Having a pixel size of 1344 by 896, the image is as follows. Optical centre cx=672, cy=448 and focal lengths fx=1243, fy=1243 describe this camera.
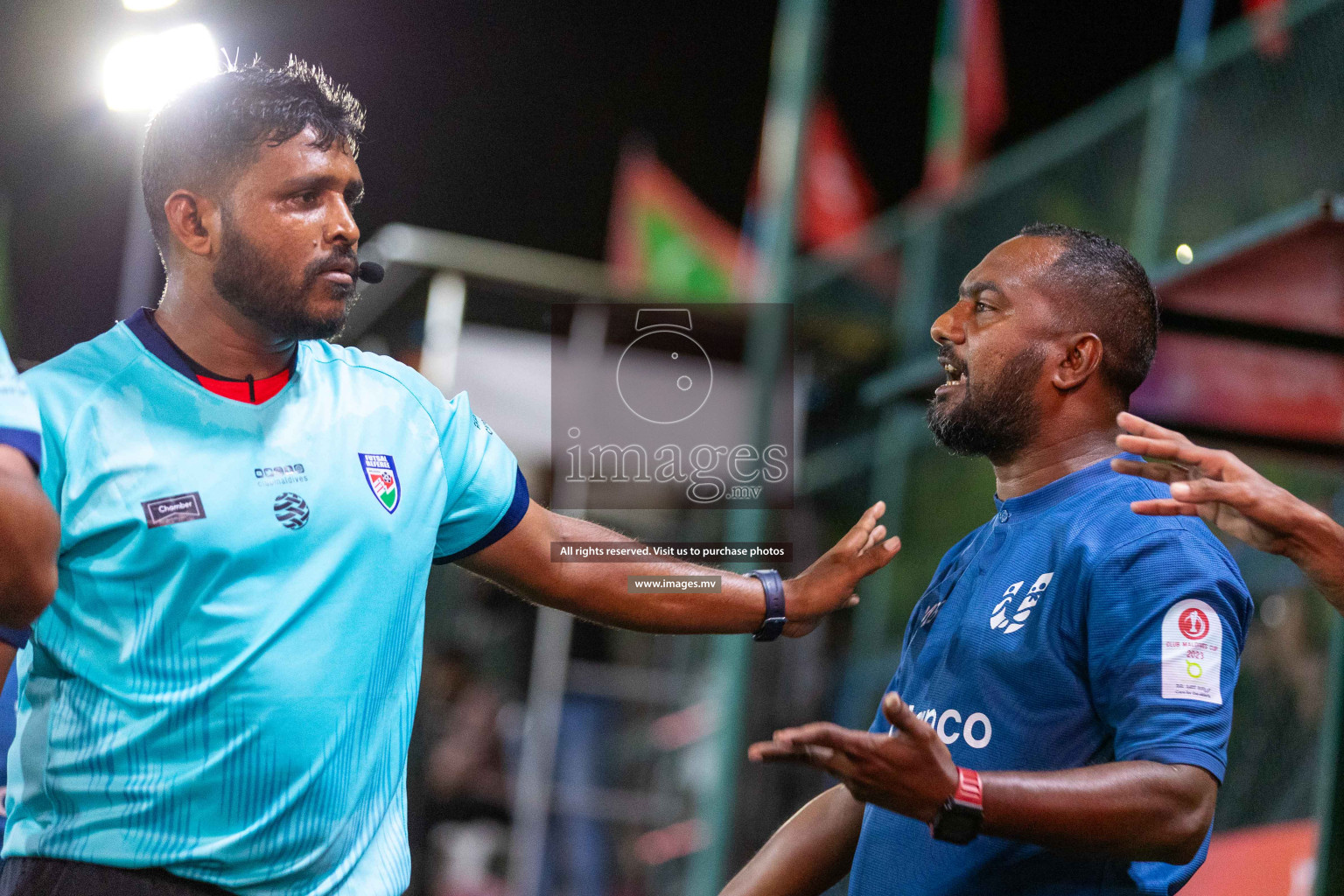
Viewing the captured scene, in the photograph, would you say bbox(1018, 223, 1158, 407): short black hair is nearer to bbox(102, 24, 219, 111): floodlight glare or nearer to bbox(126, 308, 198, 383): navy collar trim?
bbox(126, 308, 198, 383): navy collar trim

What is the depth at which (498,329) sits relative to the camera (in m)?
4.06

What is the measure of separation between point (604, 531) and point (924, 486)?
4.96m

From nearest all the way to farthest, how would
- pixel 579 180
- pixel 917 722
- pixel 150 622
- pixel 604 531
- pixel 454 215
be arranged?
pixel 917 722 → pixel 150 622 → pixel 604 531 → pixel 454 215 → pixel 579 180

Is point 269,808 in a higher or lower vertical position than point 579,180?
lower

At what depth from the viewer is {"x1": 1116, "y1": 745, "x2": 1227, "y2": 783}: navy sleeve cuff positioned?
2.02 metres

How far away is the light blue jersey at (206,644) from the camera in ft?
6.74

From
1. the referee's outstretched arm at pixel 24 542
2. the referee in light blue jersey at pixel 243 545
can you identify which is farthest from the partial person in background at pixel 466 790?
the referee's outstretched arm at pixel 24 542

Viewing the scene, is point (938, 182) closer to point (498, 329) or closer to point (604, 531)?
point (498, 329)

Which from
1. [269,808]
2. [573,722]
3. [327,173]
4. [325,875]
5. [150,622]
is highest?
[327,173]

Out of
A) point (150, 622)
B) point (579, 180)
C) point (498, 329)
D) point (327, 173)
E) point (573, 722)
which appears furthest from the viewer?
point (579, 180)

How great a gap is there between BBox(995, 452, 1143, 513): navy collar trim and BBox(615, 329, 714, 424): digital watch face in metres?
0.74

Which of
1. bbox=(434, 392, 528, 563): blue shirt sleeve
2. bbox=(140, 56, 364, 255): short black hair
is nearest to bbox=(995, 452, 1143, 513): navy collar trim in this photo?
bbox=(434, 392, 528, 563): blue shirt sleeve

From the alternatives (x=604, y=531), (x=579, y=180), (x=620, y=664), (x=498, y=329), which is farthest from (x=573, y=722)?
(x=604, y=531)

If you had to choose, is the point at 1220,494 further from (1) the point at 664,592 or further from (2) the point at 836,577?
(1) the point at 664,592
